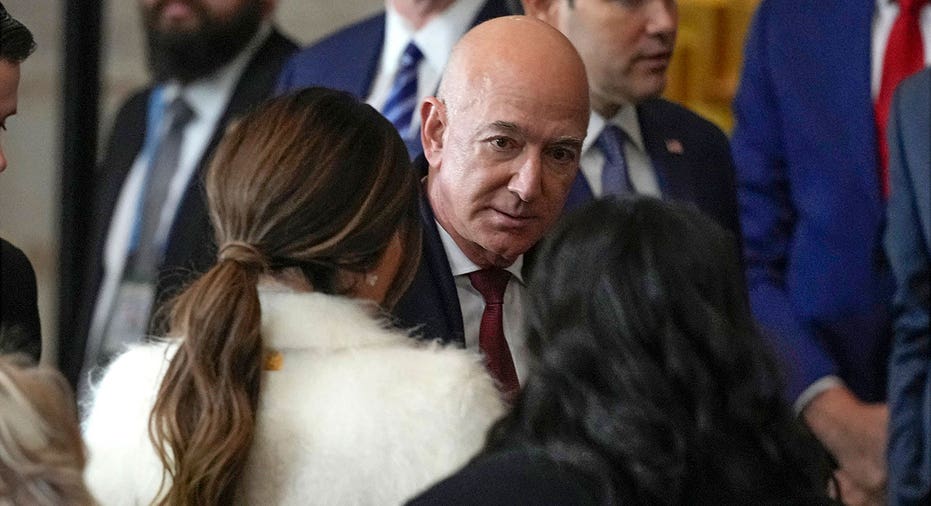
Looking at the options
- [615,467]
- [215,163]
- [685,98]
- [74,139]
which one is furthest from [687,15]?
[615,467]

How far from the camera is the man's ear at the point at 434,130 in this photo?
9.70ft

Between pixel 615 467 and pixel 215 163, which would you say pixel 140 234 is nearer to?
pixel 215 163

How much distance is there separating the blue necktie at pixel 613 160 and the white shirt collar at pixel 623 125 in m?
0.01

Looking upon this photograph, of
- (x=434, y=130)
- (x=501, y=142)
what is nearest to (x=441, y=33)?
(x=434, y=130)

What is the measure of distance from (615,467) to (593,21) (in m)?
1.86

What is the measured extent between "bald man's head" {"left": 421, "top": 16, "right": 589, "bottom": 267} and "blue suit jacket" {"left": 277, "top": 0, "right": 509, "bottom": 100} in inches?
27.1

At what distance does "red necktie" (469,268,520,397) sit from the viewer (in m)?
2.77

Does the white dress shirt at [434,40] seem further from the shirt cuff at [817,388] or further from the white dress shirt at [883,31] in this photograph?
the shirt cuff at [817,388]

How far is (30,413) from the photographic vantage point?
6.00ft

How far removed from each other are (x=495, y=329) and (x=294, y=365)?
0.55 meters

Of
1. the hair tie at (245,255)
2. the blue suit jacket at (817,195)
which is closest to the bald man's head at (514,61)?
the hair tie at (245,255)

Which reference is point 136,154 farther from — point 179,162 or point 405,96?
point 405,96

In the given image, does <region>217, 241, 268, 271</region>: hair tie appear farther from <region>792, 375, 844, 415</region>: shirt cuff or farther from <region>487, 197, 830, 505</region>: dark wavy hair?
<region>792, 375, 844, 415</region>: shirt cuff

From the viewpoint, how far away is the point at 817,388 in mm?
3754
